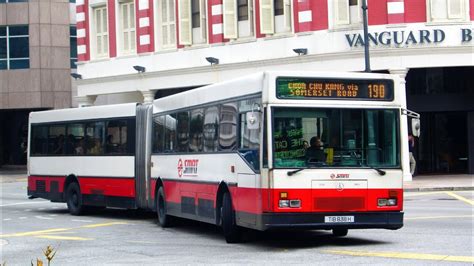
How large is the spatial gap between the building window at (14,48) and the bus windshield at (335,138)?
159 feet

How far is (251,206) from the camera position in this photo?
52.6 ft

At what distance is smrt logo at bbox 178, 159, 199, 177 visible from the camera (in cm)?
1919

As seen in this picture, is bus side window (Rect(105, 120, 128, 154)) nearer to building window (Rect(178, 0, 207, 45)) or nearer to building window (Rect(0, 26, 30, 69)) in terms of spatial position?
building window (Rect(178, 0, 207, 45))

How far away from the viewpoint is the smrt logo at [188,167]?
19188 mm

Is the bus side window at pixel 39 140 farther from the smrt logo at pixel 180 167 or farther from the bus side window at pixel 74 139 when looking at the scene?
the smrt logo at pixel 180 167

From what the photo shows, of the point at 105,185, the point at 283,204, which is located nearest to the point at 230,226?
the point at 283,204

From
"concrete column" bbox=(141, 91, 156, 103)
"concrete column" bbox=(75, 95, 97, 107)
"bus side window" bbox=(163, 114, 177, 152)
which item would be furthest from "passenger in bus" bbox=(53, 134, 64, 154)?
"concrete column" bbox=(75, 95, 97, 107)

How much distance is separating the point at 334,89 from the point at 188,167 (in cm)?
456

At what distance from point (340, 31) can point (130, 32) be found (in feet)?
40.4

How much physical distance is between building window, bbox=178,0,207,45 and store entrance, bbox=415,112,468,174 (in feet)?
32.9

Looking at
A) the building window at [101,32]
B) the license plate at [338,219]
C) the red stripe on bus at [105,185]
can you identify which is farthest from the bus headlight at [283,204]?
the building window at [101,32]

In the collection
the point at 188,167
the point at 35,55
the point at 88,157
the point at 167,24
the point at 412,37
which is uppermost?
the point at 35,55

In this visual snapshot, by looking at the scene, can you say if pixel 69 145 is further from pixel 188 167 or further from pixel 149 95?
pixel 149 95

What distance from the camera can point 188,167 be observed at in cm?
1966
